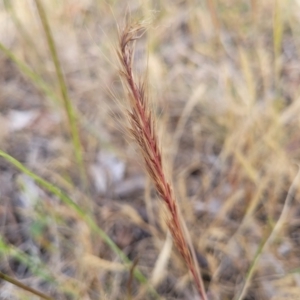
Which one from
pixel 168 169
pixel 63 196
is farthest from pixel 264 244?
pixel 63 196

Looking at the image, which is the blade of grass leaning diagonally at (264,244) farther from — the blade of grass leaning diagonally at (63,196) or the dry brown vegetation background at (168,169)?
the blade of grass leaning diagonally at (63,196)

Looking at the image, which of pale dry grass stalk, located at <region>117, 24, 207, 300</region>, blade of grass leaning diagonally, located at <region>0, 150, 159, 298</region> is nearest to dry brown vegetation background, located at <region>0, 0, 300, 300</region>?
blade of grass leaning diagonally, located at <region>0, 150, 159, 298</region>

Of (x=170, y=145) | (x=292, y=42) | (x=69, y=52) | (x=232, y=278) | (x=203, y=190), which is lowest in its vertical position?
(x=232, y=278)

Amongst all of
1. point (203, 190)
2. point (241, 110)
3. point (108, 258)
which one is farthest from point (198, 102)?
point (108, 258)

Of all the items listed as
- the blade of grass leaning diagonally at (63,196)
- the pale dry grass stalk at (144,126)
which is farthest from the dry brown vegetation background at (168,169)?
the pale dry grass stalk at (144,126)

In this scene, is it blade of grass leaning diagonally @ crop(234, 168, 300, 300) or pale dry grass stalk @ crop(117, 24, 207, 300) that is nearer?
pale dry grass stalk @ crop(117, 24, 207, 300)

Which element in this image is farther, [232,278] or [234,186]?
[234,186]

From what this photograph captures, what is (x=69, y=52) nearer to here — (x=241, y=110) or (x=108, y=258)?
(x=241, y=110)

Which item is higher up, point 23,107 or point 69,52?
point 69,52

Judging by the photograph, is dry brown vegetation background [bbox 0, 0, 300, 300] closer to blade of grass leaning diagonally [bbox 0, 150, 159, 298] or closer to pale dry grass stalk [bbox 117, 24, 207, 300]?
blade of grass leaning diagonally [bbox 0, 150, 159, 298]
